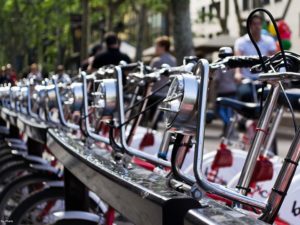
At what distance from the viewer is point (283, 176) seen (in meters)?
2.47

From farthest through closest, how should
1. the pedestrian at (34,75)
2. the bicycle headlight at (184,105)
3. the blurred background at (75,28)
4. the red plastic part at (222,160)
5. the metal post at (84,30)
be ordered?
the blurred background at (75,28) < the metal post at (84,30) < the pedestrian at (34,75) < the red plastic part at (222,160) < the bicycle headlight at (184,105)

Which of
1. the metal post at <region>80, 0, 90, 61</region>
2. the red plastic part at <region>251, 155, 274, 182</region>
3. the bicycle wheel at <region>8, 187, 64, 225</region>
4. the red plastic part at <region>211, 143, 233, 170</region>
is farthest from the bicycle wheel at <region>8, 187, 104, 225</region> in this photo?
the metal post at <region>80, 0, 90, 61</region>

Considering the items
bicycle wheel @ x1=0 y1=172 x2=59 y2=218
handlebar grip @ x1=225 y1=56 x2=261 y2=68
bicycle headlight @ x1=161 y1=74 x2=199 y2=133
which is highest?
handlebar grip @ x1=225 y1=56 x2=261 y2=68

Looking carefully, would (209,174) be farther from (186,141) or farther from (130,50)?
(130,50)

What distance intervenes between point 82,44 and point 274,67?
1152 inches

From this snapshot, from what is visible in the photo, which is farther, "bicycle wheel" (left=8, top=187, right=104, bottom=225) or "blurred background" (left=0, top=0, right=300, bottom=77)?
"blurred background" (left=0, top=0, right=300, bottom=77)

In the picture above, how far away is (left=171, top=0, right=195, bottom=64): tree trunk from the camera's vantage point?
705 inches

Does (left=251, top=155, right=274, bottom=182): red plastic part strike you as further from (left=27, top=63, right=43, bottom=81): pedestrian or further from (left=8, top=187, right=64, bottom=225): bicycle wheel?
(left=27, top=63, right=43, bottom=81): pedestrian

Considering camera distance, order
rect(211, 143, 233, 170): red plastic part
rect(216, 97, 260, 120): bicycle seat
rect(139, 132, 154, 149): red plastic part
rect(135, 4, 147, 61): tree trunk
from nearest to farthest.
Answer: rect(211, 143, 233, 170): red plastic part < rect(216, 97, 260, 120): bicycle seat < rect(139, 132, 154, 149): red plastic part < rect(135, 4, 147, 61): tree trunk

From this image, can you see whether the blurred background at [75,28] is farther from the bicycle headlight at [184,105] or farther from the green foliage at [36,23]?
the bicycle headlight at [184,105]

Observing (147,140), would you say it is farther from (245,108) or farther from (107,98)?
(107,98)

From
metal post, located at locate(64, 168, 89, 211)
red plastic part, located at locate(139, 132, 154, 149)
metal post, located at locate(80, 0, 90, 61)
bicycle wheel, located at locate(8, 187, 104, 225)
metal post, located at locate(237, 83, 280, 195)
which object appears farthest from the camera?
metal post, located at locate(80, 0, 90, 61)

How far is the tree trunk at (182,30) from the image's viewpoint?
17.9 meters

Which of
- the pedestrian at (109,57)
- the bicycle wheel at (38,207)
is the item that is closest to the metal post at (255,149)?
the bicycle wheel at (38,207)
